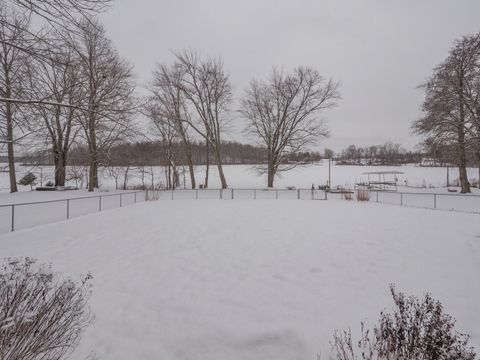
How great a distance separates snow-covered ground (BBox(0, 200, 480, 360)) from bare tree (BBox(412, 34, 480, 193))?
1460 centimetres

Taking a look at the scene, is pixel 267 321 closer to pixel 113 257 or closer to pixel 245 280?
pixel 245 280

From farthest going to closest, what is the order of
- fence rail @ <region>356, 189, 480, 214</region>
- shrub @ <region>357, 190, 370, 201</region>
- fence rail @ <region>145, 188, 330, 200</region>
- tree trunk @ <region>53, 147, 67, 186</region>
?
tree trunk @ <region>53, 147, 67, 186</region> < fence rail @ <region>145, 188, 330, 200</region> < shrub @ <region>357, 190, 370, 201</region> < fence rail @ <region>356, 189, 480, 214</region>

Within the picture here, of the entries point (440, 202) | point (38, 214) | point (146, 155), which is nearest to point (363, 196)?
point (440, 202)

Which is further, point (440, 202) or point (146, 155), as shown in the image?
point (146, 155)

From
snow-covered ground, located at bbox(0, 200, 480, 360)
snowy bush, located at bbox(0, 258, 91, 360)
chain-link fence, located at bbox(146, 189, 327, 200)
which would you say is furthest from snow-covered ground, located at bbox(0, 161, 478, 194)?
snowy bush, located at bbox(0, 258, 91, 360)

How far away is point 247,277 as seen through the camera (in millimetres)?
5148

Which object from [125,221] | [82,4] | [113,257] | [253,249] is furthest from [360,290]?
[125,221]

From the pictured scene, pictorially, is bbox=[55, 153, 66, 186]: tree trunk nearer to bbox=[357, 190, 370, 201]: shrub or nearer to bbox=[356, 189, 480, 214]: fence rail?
bbox=[357, 190, 370, 201]: shrub

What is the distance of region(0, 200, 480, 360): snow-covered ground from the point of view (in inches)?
129

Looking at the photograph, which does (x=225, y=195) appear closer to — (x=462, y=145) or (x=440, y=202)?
(x=440, y=202)

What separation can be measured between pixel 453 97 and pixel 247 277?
79.7 ft

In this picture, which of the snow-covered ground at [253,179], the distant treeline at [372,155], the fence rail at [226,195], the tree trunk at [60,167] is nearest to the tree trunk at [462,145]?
the snow-covered ground at [253,179]

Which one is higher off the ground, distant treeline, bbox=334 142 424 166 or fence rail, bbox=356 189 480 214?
distant treeline, bbox=334 142 424 166

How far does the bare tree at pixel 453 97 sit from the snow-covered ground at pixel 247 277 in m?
14.6
